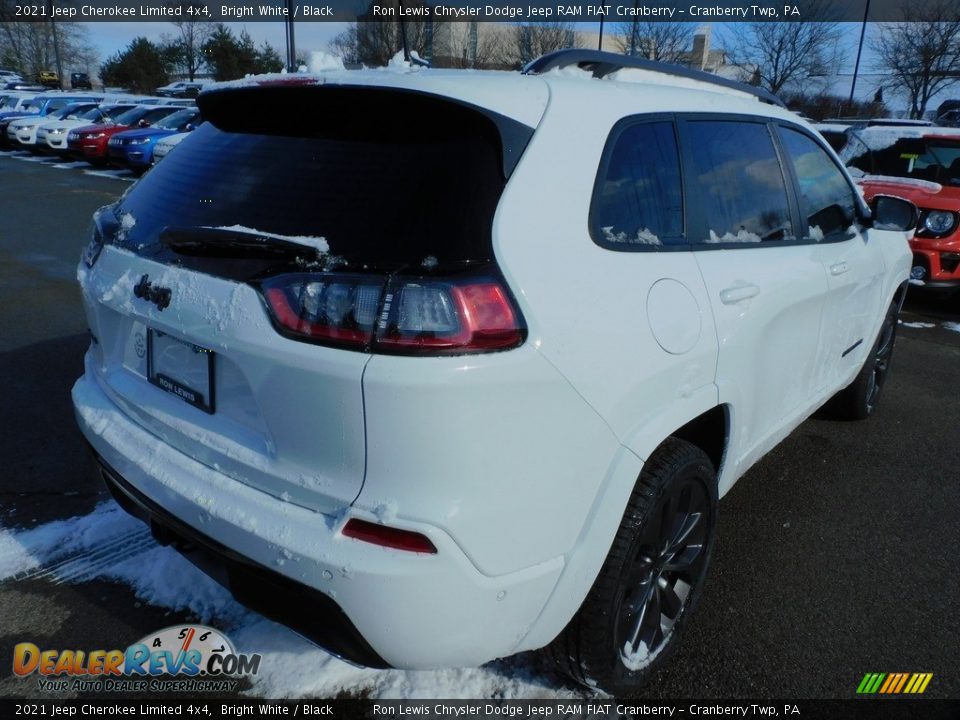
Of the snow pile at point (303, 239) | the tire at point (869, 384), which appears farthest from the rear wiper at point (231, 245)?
the tire at point (869, 384)

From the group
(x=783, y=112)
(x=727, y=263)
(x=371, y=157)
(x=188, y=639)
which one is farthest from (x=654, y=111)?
(x=188, y=639)

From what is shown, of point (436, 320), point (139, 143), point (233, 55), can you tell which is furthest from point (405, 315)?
point (233, 55)

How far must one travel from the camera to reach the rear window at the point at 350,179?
5.70 ft

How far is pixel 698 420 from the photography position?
2416mm

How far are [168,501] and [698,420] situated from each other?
1.61 metres

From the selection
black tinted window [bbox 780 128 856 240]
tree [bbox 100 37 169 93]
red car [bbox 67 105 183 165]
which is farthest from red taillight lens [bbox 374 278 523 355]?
tree [bbox 100 37 169 93]

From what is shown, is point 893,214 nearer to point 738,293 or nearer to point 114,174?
point 738,293

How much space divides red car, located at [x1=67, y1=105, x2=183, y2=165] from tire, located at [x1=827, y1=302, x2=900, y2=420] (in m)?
17.7

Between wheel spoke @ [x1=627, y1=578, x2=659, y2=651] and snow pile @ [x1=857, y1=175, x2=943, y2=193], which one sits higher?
snow pile @ [x1=857, y1=175, x2=943, y2=193]

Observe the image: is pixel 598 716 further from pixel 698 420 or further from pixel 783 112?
pixel 783 112

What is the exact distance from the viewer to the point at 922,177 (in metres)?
7.88

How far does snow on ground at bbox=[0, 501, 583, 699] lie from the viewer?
2.27 metres

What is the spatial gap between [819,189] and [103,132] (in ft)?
61.4

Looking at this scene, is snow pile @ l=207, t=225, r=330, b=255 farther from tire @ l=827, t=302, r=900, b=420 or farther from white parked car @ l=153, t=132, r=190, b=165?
white parked car @ l=153, t=132, r=190, b=165
